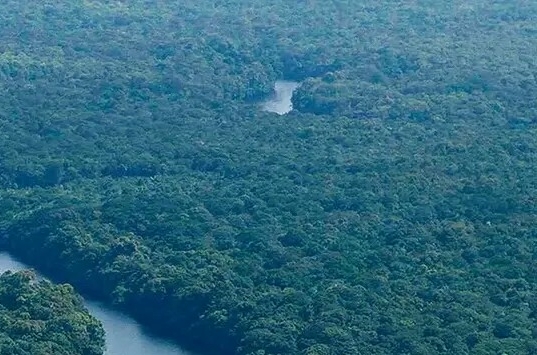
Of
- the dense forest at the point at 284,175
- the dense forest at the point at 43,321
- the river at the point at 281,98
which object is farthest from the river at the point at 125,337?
the river at the point at 281,98

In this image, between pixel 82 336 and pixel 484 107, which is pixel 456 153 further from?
pixel 82 336

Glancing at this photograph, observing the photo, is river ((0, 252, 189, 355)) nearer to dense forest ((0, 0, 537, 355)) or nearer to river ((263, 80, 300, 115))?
dense forest ((0, 0, 537, 355))

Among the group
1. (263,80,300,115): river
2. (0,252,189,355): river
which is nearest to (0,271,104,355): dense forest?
(0,252,189,355): river

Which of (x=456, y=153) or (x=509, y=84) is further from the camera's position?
(x=509, y=84)

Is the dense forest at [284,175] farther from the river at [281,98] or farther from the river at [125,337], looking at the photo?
the river at [281,98]

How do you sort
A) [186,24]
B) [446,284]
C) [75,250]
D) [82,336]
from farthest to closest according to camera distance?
[186,24]
[75,250]
[446,284]
[82,336]

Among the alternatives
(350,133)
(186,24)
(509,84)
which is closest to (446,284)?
(350,133)

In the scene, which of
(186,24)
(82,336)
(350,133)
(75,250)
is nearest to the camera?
(82,336)
